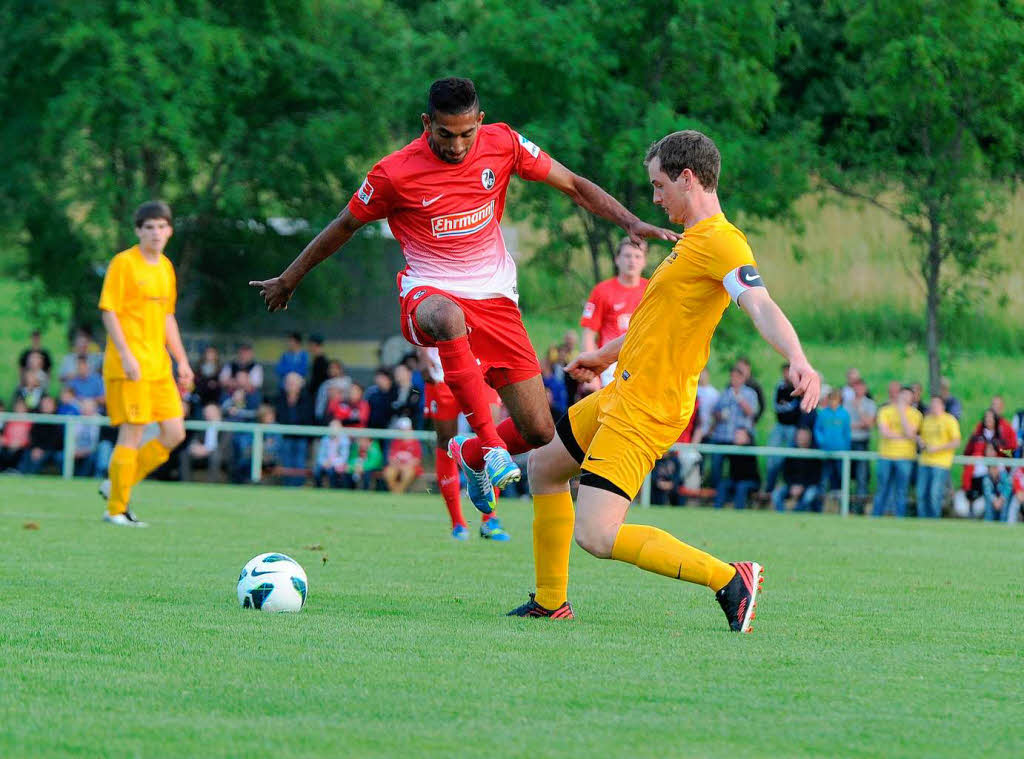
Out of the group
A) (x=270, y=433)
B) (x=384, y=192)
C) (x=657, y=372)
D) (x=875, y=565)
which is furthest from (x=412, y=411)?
(x=657, y=372)

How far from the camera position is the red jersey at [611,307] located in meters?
13.8

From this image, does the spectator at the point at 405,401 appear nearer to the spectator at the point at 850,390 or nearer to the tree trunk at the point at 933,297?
the spectator at the point at 850,390

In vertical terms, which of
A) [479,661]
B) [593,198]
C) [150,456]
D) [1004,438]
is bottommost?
[479,661]

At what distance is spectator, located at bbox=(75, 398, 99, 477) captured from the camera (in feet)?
72.1

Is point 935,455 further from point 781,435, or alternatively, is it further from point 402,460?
point 402,460

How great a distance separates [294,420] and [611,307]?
28.9 feet

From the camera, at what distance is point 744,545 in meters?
12.2

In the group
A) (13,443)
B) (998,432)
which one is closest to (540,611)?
(998,432)

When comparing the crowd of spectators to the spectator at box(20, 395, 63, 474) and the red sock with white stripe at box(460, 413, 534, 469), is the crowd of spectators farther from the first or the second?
the red sock with white stripe at box(460, 413, 534, 469)

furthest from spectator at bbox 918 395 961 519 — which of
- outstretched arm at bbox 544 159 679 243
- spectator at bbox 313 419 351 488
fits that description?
outstretched arm at bbox 544 159 679 243

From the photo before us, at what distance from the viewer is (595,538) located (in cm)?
629

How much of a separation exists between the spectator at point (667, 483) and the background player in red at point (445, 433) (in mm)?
8231

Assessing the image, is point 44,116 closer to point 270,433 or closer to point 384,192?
point 270,433

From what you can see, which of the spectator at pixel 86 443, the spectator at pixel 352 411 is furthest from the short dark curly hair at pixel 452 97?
the spectator at pixel 86 443
